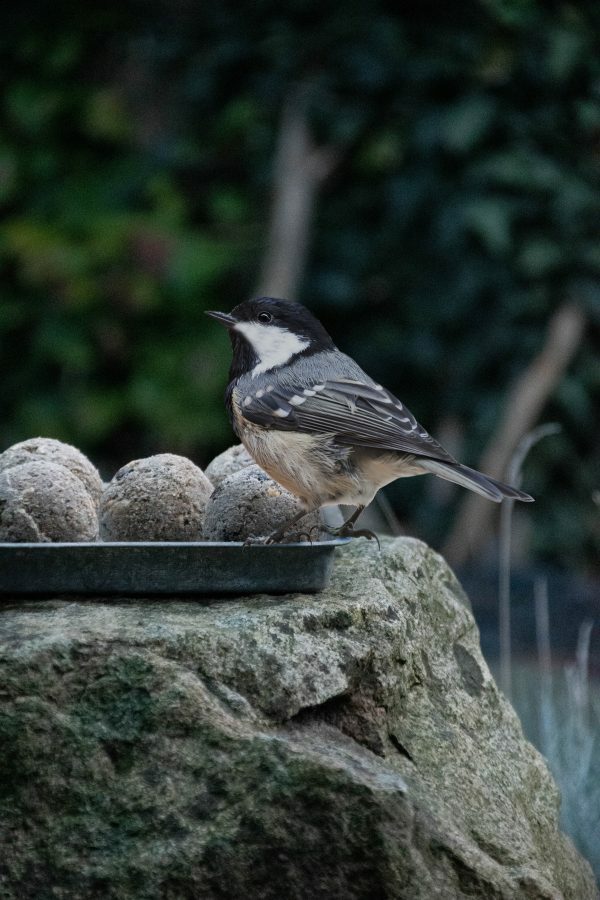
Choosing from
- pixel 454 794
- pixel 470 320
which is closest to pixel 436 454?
pixel 454 794

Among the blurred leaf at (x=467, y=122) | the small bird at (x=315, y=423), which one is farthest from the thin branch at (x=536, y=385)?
the small bird at (x=315, y=423)

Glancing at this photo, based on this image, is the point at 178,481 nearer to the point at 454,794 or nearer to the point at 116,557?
the point at 116,557

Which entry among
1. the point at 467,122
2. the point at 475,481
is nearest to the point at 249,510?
the point at 475,481

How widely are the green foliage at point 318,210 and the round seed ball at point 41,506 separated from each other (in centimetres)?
433

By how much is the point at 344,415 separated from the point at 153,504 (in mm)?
480

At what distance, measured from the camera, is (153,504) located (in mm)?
2297

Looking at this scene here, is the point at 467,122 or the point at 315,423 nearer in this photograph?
the point at 315,423

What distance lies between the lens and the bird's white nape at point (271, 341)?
2.67 metres

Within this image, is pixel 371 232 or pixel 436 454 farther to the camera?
pixel 371 232

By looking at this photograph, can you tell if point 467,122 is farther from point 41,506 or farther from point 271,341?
point 41,506

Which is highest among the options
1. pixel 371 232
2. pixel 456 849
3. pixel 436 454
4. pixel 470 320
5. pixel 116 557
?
pixel 371 232

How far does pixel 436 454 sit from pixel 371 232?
4.59m

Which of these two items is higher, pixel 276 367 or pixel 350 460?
pixel 276 367

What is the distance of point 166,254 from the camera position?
6.65 metres
